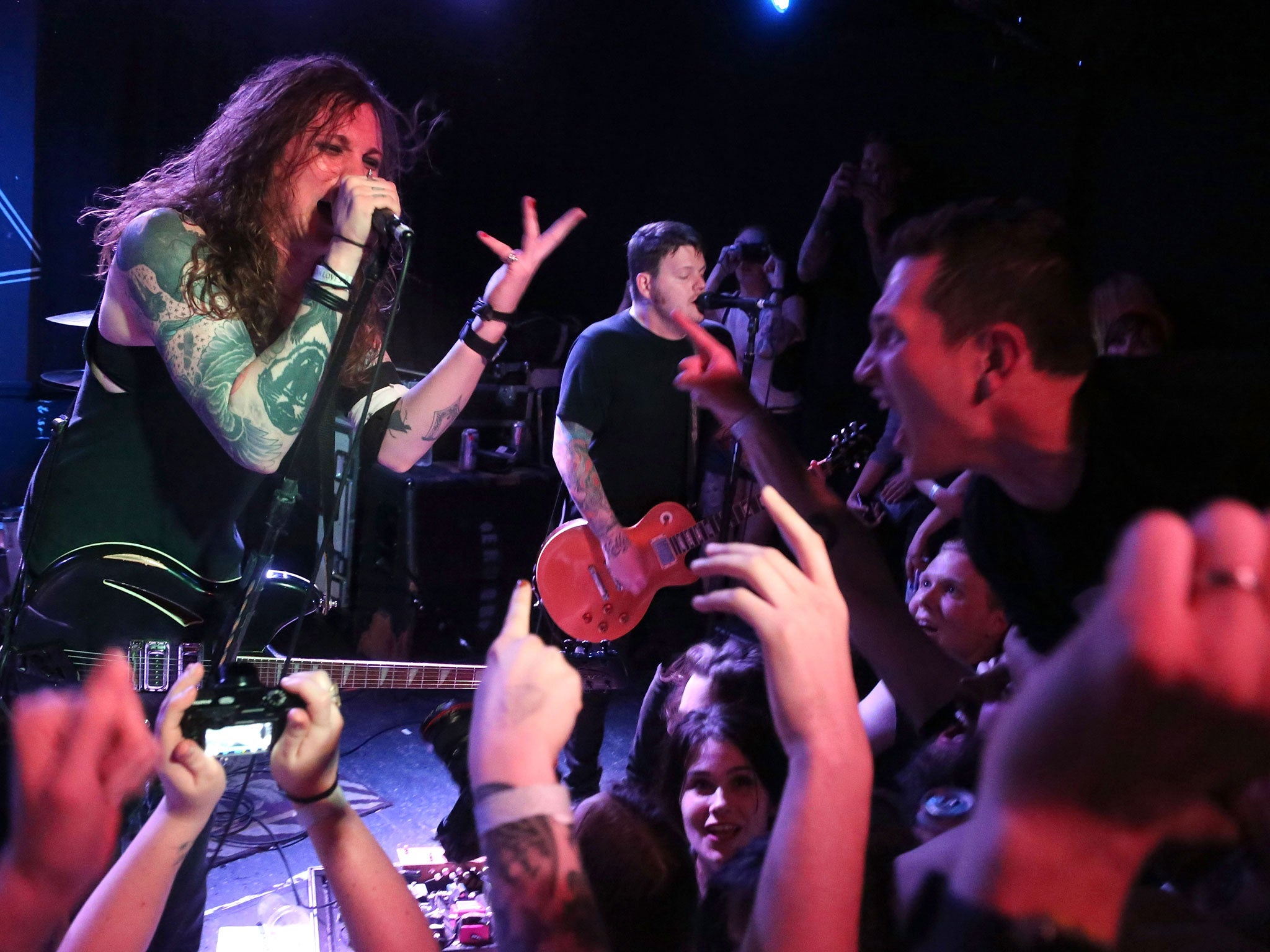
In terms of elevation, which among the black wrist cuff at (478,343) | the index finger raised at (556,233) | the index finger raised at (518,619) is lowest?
the index finger raised at (518,619)

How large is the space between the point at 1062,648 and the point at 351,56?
556cm

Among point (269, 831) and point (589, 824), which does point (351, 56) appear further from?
point (589, 824)

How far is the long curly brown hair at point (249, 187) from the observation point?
1768 mm

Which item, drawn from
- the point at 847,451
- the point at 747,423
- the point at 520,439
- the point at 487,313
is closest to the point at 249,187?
the point at 487,313

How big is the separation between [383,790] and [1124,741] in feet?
11.1

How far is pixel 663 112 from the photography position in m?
5.75

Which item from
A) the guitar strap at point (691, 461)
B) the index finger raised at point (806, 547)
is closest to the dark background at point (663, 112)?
the guitar strap at point (691, 461)

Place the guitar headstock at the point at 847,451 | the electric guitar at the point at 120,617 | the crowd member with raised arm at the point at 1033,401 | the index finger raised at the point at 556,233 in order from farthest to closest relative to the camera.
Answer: the guitar headstock at the point at 847,451
the index finger raised at the point at 556,233
the electric guitar at the point at 120,617
the crowd member with raised arm at the point at 1033,401

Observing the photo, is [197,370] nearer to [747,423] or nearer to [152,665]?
[152,665]

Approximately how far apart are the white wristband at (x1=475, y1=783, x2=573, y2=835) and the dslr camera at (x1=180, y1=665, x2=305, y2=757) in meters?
0.38

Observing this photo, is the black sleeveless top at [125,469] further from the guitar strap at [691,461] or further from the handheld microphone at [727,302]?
the guitar strap at [691,461]

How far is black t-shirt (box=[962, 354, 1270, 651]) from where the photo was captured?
1.24 m

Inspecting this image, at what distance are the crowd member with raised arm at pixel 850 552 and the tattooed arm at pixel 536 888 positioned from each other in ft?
2.82

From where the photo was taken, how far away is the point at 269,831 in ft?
10.5
